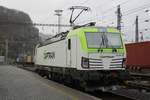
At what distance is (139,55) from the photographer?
2806 centimetres

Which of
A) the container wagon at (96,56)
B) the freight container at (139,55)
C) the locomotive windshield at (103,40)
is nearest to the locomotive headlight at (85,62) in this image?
the container wagon at (96,56)

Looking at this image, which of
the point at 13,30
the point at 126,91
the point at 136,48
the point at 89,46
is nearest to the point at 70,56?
the point at 89,46

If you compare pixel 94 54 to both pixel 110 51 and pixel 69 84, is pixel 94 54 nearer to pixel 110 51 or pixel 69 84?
pixel 110 51

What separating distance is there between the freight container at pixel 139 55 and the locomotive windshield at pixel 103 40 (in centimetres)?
1066

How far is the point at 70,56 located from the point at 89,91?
2.04 meters

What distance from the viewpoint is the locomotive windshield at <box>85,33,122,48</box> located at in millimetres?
15922

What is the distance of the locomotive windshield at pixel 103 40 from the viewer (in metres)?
15.9

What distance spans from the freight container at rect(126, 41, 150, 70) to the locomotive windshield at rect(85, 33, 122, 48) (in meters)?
10.7

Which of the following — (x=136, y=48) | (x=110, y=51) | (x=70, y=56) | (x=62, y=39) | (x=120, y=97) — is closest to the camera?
(x=120, y=97)

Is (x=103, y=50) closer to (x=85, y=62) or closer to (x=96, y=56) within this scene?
(x=96, y=56)

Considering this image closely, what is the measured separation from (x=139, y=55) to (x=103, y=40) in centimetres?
1257

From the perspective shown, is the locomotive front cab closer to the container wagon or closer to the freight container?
the container wagon

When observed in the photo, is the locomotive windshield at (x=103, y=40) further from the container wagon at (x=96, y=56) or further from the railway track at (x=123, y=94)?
the railway track at (x=123, y=94)

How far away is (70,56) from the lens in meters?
17.2
